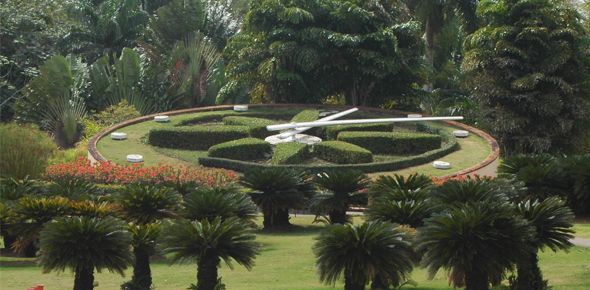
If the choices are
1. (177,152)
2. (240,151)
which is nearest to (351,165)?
(240,151)

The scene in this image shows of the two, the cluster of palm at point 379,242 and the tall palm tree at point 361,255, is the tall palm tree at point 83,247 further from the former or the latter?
the tall palm tree at point 361,255

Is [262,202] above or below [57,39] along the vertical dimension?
below

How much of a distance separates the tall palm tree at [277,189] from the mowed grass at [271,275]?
329 centimetres

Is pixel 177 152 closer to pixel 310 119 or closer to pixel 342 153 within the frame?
pixel 310 119

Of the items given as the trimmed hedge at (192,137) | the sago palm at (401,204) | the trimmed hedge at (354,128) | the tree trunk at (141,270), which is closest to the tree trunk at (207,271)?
the tree trunk at (141,270)

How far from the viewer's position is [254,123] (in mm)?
40938

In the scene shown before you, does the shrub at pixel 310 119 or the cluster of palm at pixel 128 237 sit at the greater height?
the shrub at pixel 310 119

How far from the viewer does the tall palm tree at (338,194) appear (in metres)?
28.8

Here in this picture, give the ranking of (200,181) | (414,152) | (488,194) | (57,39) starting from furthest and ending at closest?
(57,39), (414,152), (200,181), (488,194)

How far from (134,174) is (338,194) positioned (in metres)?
7.40

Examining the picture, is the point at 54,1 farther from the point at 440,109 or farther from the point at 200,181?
the point at 200,181

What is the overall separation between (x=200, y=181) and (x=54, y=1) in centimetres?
3365

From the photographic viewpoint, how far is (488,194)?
74.5ft

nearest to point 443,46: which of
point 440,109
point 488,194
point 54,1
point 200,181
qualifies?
point 440,109
